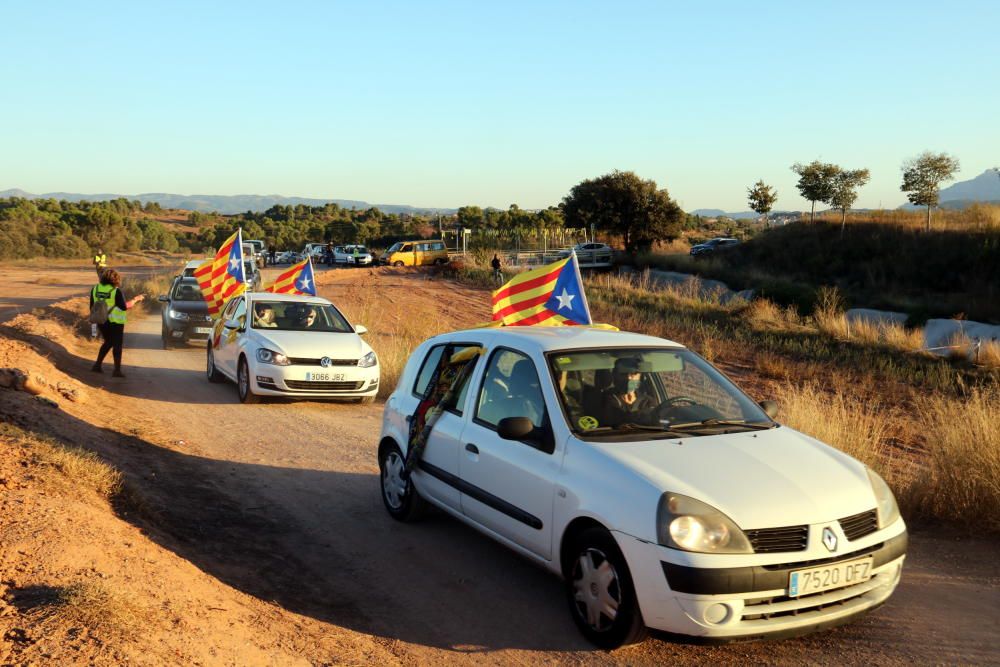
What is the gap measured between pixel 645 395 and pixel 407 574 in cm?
196

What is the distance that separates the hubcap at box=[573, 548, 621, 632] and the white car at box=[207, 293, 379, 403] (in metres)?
8.03

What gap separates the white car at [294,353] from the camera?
1209cm

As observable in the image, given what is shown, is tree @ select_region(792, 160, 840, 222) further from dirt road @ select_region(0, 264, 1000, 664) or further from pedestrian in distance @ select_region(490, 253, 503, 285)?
dirt road @ select_region(0, 264, 1000, 664)

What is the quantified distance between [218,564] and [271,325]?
787 centimetres

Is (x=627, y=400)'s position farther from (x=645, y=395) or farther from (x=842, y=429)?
(x=842, y=429)

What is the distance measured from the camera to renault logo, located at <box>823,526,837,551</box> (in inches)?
166

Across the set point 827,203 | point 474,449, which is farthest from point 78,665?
point 827,203

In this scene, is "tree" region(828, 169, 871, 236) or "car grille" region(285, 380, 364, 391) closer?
"car grille" region(285, 380, 364, 391)

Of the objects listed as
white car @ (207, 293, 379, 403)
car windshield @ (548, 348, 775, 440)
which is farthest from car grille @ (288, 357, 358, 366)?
car windshield @ (548, 348, 775, 440)

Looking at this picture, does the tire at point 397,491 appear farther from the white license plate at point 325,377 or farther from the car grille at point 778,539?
the white license plate at point 325,377

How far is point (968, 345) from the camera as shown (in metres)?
21.5

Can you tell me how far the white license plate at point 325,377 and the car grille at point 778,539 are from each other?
346 inches

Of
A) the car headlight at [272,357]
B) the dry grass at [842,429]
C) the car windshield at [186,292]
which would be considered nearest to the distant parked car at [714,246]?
the car windshield at [186,292]

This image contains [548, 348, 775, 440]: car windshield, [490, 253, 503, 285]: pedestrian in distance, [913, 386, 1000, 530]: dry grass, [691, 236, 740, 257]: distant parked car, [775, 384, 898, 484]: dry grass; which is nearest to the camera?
[548, 348, 775, 440]: car windshield
